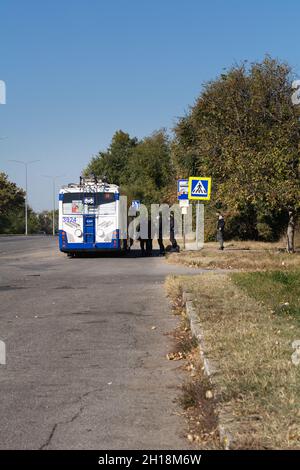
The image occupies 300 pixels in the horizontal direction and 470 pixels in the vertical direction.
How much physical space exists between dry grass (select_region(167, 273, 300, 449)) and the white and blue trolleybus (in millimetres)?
15740

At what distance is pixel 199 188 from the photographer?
23109 mm

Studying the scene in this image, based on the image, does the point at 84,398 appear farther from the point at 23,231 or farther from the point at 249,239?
the point at 23,231

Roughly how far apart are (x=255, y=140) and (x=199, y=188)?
3062 millimetres

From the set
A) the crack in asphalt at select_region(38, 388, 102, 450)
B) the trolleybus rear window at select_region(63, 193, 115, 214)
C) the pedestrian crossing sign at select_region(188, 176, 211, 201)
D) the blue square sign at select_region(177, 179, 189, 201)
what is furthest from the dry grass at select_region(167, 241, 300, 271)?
the crack in asphalt at select_region(38, 388, 102, 450)

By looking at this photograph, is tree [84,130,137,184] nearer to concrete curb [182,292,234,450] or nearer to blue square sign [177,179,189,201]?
blue square sign [177,179,189,201]

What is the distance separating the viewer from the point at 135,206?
1328 inches

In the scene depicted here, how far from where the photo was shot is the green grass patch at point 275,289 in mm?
10096

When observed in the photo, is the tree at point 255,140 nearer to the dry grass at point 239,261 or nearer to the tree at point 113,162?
the dry grass at point 239,261

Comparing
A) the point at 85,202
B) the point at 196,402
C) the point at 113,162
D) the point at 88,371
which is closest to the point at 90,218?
the point at 85,202

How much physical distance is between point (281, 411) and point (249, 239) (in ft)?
103

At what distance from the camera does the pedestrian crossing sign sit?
23.0 m

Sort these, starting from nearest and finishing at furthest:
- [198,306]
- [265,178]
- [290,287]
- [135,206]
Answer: [198,306], [290,287], [265,178], [135,206]

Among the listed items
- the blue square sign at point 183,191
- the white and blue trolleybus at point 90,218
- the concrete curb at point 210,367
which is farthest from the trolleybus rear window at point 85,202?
the concrete curb at point 210,367

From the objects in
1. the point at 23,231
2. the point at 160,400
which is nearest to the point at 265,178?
the point at 160,400
